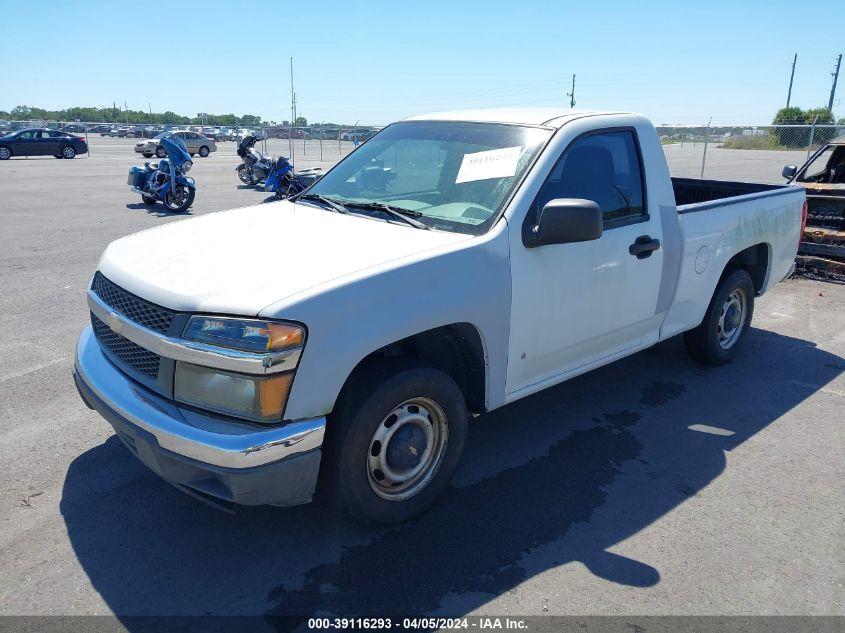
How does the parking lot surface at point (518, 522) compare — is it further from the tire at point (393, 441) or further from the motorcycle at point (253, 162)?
the motorcycle at point (253, 162)

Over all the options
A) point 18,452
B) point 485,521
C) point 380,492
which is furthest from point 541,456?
point 18,452

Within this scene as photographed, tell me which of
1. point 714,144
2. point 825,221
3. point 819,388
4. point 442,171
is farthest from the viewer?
point 714,144

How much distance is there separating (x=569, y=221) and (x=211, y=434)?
193cm

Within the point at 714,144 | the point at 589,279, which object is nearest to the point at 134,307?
the point at 589,279

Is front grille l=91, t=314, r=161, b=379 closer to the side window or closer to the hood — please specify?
the hood

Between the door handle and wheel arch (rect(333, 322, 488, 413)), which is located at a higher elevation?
the door handle

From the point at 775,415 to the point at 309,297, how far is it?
12.2 feet

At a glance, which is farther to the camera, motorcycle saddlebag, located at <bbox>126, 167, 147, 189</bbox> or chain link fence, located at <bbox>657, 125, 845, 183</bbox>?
chain link fence, located at <bbox>657, 125, 845, 183</bbox>

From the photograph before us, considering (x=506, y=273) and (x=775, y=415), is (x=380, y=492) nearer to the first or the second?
(x=506, y=273)

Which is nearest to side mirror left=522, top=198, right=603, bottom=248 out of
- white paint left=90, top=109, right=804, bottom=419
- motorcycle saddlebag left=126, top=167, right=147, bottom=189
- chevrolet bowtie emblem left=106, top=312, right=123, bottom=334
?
white paint left=90, top=109, right=804, bottom=419

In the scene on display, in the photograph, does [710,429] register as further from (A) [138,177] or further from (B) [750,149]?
(B) [750,149]

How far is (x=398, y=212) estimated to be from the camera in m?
3.78

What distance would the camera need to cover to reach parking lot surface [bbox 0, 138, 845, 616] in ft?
9.61

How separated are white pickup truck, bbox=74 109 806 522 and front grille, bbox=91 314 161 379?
1 centimetres
